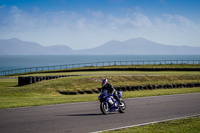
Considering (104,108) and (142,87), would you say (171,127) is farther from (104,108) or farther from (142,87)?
(142,87)

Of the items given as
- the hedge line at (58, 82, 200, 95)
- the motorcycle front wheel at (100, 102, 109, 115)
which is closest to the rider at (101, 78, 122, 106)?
the motorcycle front wheel at (100, 102, 109, 115)

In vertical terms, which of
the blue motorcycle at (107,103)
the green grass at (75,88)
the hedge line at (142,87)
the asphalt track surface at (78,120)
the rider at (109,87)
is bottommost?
the hedge line at (142,87)

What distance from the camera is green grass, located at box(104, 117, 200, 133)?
9.65m

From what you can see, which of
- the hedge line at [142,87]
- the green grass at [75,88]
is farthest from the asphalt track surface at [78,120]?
the hedge line at [142,87]

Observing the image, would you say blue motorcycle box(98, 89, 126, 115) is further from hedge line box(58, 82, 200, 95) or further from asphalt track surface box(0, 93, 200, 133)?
hedge line box(58, 82, 200, 95)

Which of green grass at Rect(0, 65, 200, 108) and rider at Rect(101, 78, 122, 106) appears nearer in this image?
rider at Rect(101, 78, 122, 106)

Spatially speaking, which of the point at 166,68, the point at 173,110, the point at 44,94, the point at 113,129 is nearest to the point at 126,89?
the point at 44,94

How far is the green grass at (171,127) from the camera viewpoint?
9.65 m

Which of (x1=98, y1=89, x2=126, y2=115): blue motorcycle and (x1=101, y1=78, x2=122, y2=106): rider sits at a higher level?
(x1=101, y1=78, x2=122, y2=106): rider

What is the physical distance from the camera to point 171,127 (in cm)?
1029

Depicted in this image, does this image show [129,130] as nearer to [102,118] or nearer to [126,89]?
[102,118]

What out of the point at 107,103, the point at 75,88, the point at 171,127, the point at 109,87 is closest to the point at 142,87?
the point at 75,88

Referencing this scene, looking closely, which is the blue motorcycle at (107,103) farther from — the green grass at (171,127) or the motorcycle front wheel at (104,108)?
the green grass at (171,127)

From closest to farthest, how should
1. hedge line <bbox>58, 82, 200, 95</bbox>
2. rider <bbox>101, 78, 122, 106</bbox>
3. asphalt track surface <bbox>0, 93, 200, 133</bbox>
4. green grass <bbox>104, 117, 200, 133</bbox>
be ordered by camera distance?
1. green grass <bbox>104, 117, 200, 133</bbox>
2. asphalt track surface <bbox>0, 93, 200, 133</bbox>
3. rider <bbox>101, 78, 122, 106</bbox>
4. hedge line <bbox>58, 82, 200, 95</bbox>
